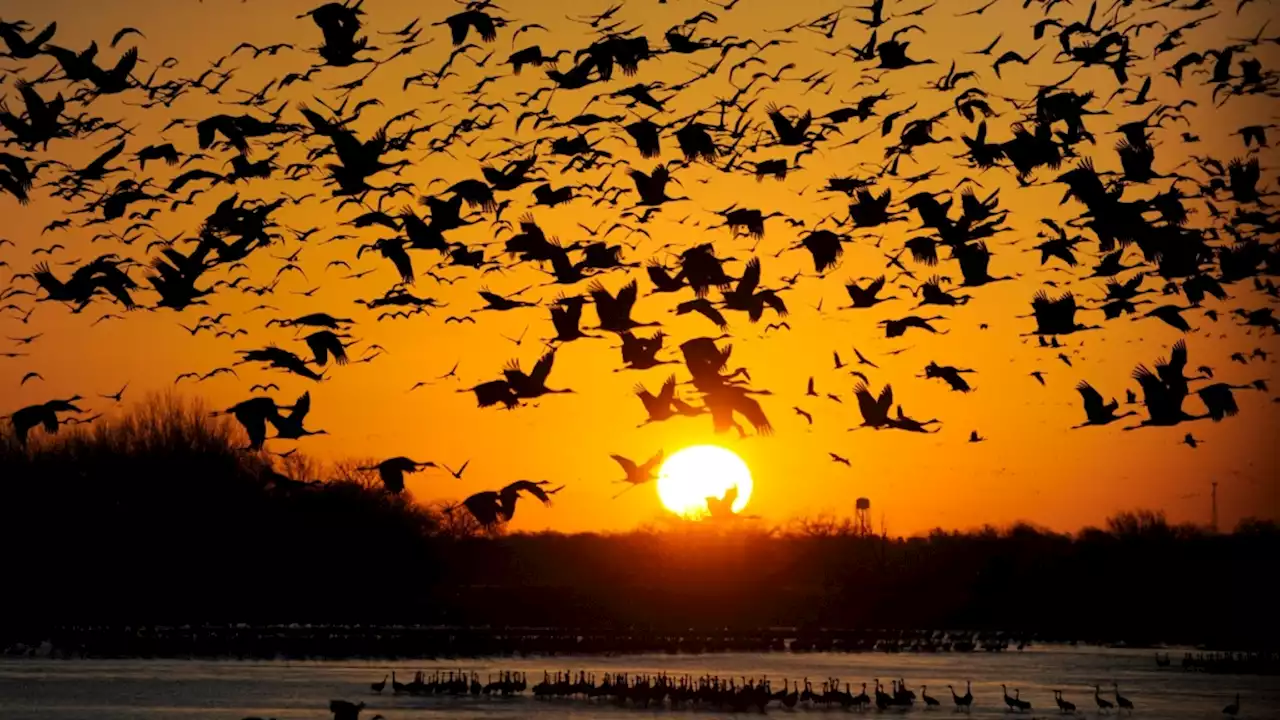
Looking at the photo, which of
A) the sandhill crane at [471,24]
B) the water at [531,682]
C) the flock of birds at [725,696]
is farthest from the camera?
the flock of birds at [725,696]

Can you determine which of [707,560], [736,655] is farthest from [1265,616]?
[707,560]

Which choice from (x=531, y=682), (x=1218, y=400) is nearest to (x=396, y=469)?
(x=1218, y=400)

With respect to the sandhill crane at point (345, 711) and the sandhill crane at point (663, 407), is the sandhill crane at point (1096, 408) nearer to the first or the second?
the sandhill crane at point (663, 407)

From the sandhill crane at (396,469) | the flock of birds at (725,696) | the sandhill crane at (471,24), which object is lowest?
the flock of birds at (725,696)

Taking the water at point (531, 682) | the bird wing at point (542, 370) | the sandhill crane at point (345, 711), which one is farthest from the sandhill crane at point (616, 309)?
the water at point (531, 682)

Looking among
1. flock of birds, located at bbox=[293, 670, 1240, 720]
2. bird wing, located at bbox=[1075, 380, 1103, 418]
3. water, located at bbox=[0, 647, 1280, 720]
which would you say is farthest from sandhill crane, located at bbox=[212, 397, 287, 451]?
flock of birds, located at bbox=[293, 670, 1240, 720]

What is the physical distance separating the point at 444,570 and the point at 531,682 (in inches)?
1221

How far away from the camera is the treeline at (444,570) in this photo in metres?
96.8

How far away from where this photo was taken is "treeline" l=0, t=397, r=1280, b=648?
318 feet

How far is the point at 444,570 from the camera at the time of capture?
4542 inches

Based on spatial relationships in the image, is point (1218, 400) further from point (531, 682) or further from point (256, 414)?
point (531, 682)

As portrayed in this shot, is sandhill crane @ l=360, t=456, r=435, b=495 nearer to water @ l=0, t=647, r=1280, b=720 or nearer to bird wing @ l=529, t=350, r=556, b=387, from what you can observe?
bird wing @ l=529, t=350, r=556, b=387

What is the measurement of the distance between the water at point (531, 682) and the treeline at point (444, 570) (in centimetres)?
605

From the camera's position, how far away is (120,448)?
10038 cm
